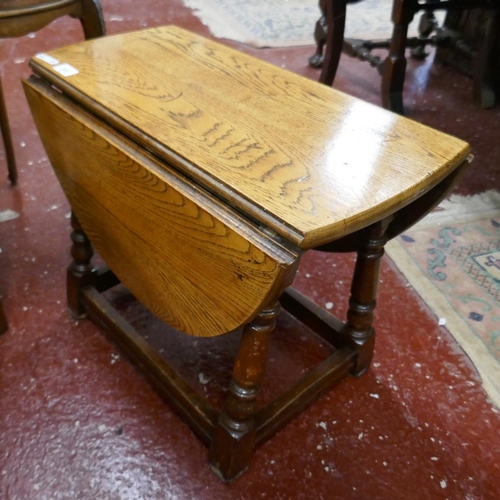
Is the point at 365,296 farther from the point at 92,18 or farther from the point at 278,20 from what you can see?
the point at 278,20

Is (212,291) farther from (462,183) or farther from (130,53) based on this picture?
(462,183)

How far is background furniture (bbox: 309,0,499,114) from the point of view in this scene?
1.98 metres

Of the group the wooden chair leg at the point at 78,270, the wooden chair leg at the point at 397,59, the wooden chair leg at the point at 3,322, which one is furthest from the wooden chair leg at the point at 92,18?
the wooden chair leg at the point at 397,59

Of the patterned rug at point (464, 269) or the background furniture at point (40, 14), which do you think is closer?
the background furniture at point (40, 14)

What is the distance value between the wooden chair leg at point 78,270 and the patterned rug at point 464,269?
0.83 meters

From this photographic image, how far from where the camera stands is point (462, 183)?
6.14ft

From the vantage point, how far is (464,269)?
1.50 metres

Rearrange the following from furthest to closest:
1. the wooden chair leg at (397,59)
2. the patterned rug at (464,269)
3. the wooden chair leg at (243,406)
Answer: the wooden chair leg at (397,59) < the patterned rug at (464,269) < the wooden chair leg at (243,406)

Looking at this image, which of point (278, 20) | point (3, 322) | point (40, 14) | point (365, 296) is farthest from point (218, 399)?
point (278, 20)

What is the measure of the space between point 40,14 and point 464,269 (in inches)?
49.4

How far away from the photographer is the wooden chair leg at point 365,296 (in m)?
0.97

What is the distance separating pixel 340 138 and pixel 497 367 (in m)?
0.71

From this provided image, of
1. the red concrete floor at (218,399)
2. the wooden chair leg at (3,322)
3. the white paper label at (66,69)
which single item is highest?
the white paper label at (66,69)

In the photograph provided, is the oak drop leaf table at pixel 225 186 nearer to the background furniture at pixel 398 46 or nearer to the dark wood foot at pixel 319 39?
the background furniture at pixel 398 46
